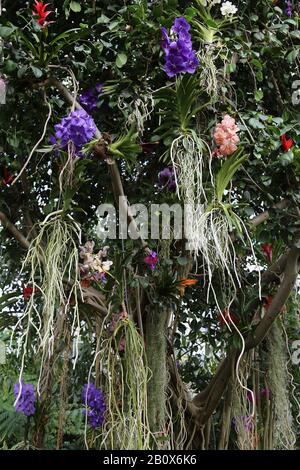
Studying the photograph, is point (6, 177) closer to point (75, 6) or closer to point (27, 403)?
point (75, 6)

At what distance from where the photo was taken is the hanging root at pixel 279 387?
6.30ft

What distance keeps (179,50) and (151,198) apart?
0.50 meters

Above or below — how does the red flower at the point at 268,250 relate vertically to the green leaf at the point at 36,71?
below

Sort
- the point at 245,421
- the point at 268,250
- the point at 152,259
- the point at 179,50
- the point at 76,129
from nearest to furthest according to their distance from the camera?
the point at 76,129, the point at 179,50, the point at 152,259, the point at 245,421, the point at 268,250

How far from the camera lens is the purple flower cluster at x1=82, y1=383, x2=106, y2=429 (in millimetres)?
1837

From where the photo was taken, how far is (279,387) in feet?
6.34

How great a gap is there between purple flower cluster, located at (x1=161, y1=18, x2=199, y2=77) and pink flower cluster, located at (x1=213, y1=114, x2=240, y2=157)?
0.18 m

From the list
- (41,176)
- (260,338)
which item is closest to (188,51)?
(41,176)

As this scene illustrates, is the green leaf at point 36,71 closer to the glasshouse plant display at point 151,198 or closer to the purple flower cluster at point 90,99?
the glasshouse plant display at point 151,198

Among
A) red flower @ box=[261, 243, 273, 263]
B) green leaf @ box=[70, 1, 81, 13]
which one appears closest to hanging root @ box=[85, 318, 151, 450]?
red flower @ box=[261, 243, 273, 263]

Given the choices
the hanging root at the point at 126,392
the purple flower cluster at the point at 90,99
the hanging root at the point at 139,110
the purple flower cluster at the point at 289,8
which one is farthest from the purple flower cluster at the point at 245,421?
the purple flower cluster at the point at 289,8

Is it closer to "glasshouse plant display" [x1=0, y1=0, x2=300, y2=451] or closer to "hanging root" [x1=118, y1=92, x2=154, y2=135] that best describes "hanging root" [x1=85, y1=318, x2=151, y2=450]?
"glasshouse plant display" [x1=0, y1=0, x2=300, y2=451]

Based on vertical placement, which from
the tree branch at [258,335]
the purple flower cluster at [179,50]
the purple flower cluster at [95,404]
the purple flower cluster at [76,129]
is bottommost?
the purple flower cluster at [95,404]

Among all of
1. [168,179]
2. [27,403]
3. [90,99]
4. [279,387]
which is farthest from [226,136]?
[27,403]
